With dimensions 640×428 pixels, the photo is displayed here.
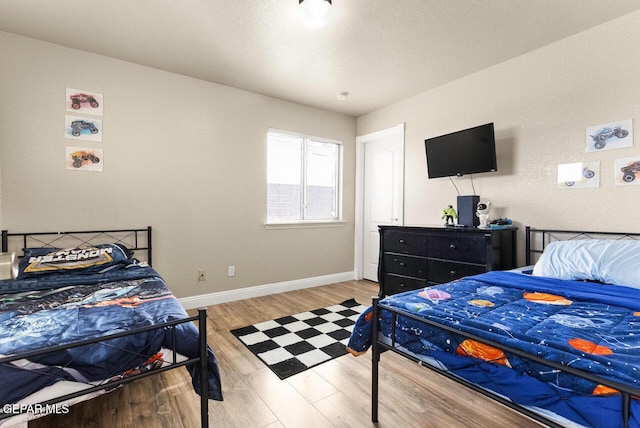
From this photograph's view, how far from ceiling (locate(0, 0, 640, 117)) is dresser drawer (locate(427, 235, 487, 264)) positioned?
5.52 ft

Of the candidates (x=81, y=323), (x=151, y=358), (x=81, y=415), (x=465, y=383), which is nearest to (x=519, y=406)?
(x=465, y=383)

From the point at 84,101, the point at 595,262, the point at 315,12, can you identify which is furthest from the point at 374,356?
the point at 84,101

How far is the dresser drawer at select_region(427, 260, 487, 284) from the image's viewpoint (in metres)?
2.70

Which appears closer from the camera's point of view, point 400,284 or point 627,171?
point 627,171

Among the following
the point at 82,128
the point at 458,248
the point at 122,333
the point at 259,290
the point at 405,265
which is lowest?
the point at 259,290

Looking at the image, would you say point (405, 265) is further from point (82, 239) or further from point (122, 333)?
point (82, 239)

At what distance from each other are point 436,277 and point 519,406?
2.00 m

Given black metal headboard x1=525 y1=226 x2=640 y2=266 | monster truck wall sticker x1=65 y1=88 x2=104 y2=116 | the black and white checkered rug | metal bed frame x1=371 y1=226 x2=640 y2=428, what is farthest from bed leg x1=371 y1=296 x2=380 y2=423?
monster truck wall sticker x1=65 y1=88 x2=104 y2=116

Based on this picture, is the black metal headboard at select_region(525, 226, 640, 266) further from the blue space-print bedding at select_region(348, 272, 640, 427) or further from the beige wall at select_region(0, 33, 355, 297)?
the beige wall at select_region(0, 33, 355, 297)

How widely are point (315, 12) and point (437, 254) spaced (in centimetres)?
233

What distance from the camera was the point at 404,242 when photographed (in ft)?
10.9

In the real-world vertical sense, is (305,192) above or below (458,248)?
above

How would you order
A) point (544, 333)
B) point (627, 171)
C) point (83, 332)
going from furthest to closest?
point (627, 171) < point (83, 332) < point (544, 333)

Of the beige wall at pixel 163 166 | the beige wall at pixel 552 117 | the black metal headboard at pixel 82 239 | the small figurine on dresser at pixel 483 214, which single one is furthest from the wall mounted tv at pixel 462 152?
the black metal headboard at pixel 82 239
